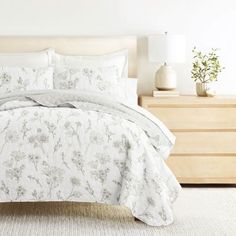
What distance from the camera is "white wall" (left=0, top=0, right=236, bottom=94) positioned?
5.44m

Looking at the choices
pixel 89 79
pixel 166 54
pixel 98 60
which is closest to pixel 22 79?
pixel 89 79

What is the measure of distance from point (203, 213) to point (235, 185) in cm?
108

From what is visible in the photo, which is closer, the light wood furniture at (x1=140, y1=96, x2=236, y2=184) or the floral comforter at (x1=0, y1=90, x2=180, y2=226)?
the floral comforter at (x1=0, y1=90, x2=180, y2=226)

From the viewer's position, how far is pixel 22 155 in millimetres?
3693

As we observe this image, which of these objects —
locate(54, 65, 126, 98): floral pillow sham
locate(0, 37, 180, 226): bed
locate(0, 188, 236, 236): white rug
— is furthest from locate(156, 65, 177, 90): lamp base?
locate(0, 37, 180, 226): bed

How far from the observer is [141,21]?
18.1ft

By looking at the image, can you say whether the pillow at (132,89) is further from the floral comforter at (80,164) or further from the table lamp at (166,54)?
the floral comforter at (80,164)

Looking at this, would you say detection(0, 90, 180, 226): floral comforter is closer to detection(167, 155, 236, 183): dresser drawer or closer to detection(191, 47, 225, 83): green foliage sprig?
detection(167, 155, 236, 183): dresser drawer

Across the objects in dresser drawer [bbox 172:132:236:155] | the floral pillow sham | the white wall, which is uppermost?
the white wall

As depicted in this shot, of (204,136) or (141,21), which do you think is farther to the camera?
(141,21)

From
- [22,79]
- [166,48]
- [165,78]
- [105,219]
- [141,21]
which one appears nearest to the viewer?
[105,219]

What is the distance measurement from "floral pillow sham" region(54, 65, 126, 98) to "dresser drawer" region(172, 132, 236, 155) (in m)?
0.59

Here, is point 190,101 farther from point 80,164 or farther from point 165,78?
point 80,164

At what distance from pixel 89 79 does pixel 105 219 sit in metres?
1.34
